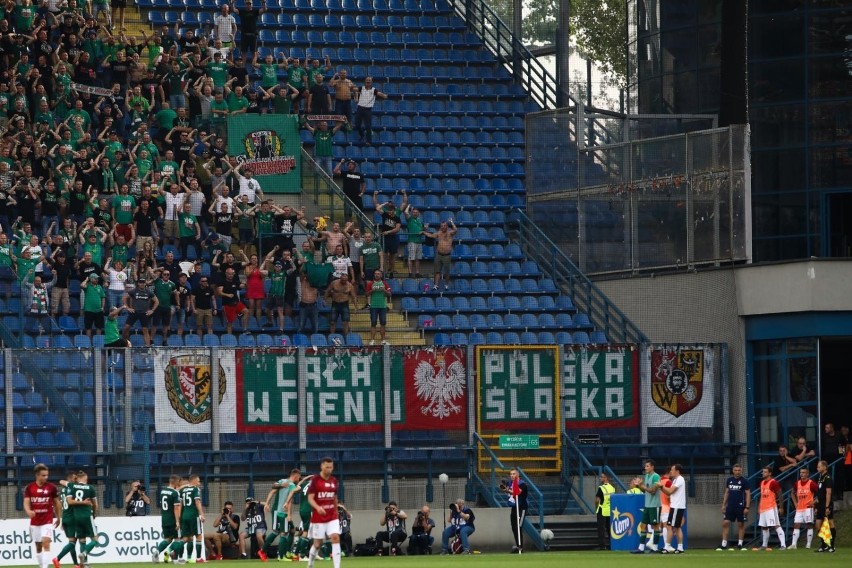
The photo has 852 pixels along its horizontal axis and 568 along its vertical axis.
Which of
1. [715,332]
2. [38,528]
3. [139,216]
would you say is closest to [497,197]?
[715,332]

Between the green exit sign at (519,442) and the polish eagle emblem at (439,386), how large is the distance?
1.15m

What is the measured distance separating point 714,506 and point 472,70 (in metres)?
15.7

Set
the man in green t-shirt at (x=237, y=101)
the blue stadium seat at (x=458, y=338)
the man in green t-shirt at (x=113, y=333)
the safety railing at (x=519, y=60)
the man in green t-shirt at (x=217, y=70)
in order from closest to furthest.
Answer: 1. the man in green t-shirt at (x=113, y=333)
2. the blue stadium seat at (x=458, y=338)
3. the man in green t-shirt at (x=237, y=101)
4. the man in green t-shirt at (x=217, y=70)
5. the safety railing at (x=519, y=60)

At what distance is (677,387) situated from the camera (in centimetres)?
3781

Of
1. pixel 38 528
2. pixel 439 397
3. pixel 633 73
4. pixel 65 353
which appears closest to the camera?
pixel 38 528

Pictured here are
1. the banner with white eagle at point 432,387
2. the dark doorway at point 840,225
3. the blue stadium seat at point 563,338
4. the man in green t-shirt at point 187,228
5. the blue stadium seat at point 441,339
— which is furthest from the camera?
the dark doorway at point 840,225

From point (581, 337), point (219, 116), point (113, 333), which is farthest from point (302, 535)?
point (219, 116)

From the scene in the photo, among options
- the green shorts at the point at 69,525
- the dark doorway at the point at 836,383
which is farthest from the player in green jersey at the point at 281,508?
the dark doorway at the point at 836,383

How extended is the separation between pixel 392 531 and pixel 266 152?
1153 centimetres

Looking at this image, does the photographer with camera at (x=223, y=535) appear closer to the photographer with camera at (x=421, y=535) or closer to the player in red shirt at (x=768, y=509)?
the photographer with camera at (x=421, y=535)

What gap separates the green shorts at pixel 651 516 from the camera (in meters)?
33.0

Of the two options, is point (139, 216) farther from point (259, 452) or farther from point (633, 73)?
point (633, 73)

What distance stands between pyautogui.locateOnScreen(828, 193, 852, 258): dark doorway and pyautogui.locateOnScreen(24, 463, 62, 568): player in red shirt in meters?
21.4

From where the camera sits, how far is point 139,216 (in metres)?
37.5
